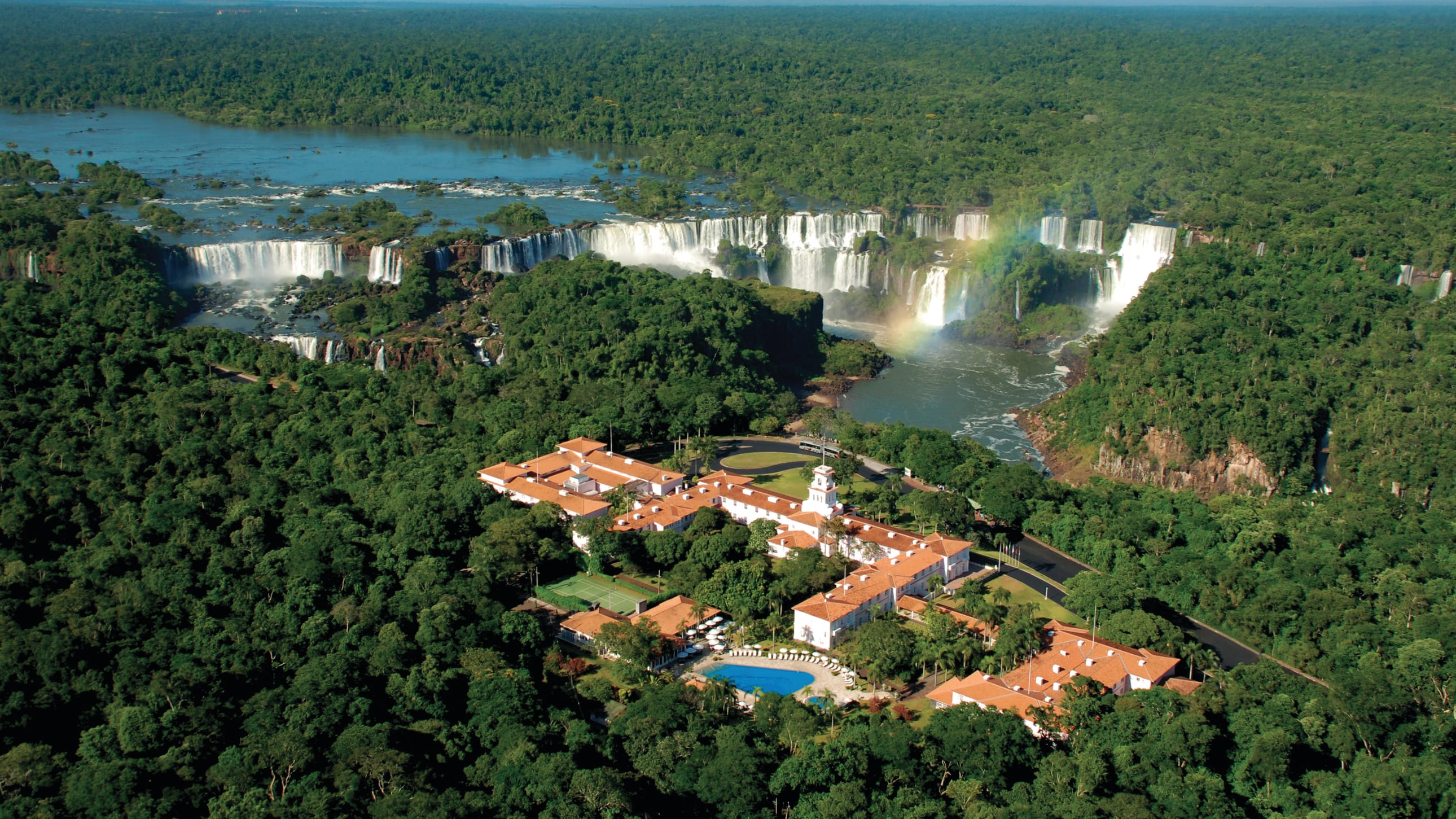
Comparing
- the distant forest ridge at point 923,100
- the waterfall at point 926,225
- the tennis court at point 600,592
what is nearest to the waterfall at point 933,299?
the waterfall at point 926,225

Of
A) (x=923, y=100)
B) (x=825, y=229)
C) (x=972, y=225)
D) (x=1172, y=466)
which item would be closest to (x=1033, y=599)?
(x=1172, y=466)

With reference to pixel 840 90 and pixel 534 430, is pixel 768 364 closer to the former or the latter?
pixel 534 430

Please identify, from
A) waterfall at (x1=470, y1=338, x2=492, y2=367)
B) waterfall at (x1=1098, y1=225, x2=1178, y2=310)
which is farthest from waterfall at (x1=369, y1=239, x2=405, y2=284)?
waterfall at (x1=1098, y1=225, x2=1178, y2=310)

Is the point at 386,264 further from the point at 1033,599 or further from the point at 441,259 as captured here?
the point at 1033,599

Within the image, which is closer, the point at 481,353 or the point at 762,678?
the point at 762,678

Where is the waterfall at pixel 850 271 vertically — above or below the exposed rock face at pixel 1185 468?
above

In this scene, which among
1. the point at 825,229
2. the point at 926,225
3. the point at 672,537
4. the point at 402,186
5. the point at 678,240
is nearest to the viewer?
the point at 672,537

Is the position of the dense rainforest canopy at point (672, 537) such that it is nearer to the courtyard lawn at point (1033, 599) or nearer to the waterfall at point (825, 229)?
the courtyard lawn at point (1033, 599)

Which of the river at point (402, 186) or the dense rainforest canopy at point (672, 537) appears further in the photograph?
the river at point (402, 186)
